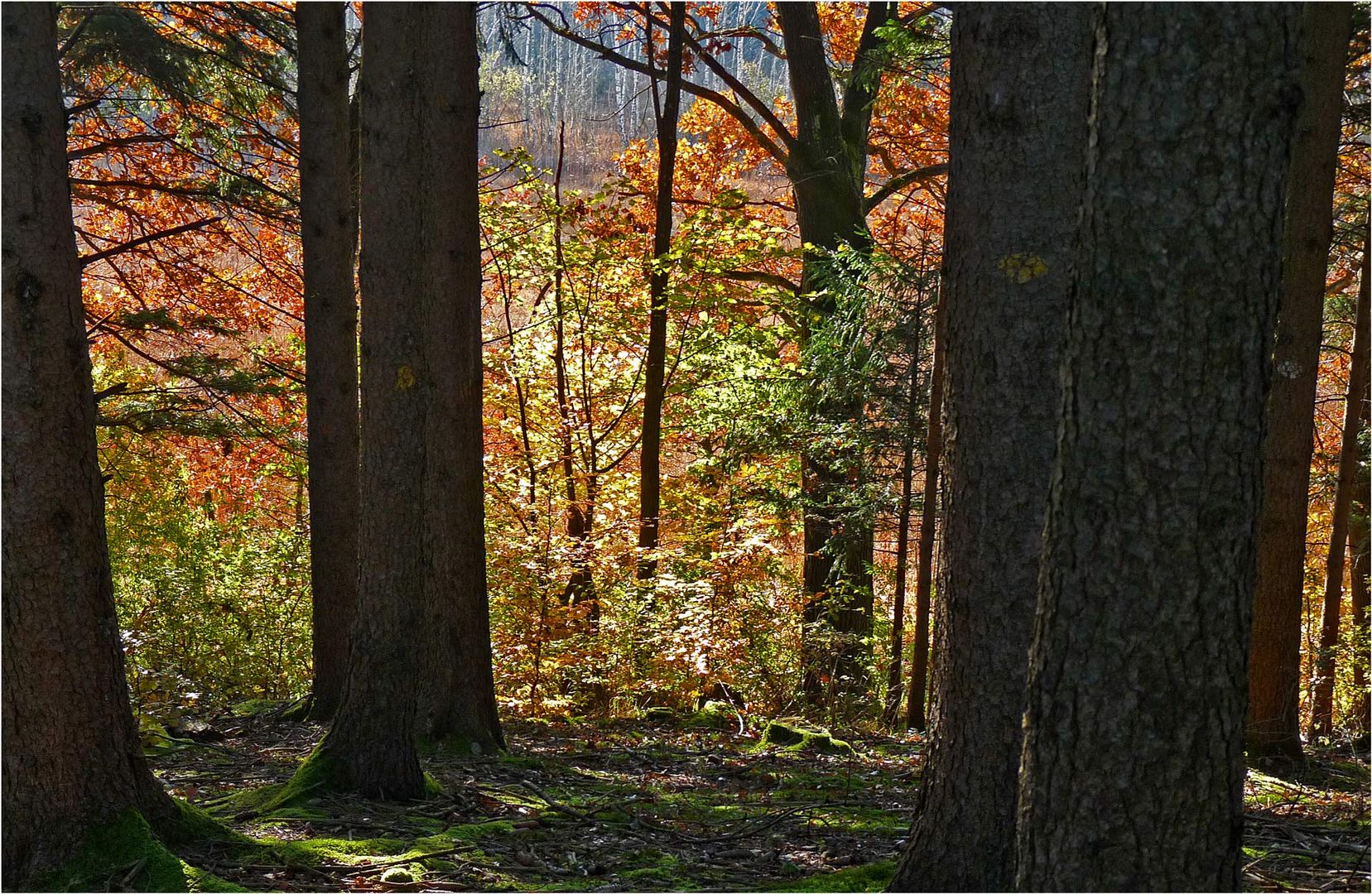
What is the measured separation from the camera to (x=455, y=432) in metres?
7.02

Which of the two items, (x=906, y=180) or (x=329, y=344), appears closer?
(x=329, y=344)

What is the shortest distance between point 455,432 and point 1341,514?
771 cm

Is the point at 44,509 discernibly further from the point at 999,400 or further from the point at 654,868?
the point at 999,400

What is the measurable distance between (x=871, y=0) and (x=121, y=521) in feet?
35.9

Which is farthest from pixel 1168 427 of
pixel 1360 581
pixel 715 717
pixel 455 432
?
pixel 1360 581

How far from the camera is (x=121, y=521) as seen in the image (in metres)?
12.6

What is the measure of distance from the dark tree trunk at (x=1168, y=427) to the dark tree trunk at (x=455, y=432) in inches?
204

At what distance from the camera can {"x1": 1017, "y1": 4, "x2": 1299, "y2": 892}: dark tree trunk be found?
216cm

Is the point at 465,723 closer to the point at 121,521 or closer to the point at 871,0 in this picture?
the point at 121,521

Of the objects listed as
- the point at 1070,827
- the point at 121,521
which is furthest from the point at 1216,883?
the point at 121,521

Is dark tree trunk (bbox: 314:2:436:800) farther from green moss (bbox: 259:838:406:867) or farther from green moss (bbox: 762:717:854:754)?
green moss (bbox: 762:717:854:754)

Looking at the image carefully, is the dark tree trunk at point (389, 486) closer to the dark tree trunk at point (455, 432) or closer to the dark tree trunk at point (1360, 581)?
the dark tree trunk at point (455, 432)

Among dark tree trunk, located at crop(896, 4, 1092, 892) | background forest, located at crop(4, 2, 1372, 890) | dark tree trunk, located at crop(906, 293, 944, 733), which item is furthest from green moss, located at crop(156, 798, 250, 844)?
dark tree trunk, located at crop(906, 293, 944, 733)

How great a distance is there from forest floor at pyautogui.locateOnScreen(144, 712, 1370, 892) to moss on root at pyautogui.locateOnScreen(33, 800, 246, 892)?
0.21m
